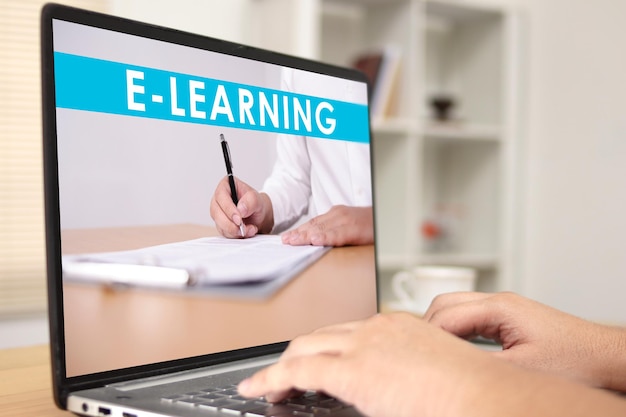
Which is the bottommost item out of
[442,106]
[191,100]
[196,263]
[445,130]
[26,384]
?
[26,384]

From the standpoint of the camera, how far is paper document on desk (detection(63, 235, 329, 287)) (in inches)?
A: 23.5

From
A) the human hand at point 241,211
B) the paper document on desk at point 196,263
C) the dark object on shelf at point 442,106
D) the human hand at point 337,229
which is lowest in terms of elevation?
the paper document on desk at point 196,263

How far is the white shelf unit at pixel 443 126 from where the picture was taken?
2.91m

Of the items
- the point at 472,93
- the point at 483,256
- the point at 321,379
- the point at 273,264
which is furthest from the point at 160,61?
the point at 472,93

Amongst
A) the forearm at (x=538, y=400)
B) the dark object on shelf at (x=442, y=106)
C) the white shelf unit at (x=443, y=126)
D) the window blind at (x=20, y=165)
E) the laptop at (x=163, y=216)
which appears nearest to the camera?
the forearm at (x=538, y=400)

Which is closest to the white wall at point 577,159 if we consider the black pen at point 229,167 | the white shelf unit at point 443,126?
the white shelf unit at point 443,126

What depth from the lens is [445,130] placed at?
9.90ft

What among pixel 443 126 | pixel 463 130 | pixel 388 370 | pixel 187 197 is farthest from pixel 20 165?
pixel 388 370

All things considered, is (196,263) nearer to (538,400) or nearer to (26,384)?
(26,384)

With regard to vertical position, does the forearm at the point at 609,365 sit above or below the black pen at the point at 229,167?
below

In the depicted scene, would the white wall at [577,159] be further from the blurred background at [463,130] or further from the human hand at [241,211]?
the human hand at [241,211]

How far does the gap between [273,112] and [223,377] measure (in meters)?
0.31

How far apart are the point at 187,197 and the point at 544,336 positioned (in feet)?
1.27

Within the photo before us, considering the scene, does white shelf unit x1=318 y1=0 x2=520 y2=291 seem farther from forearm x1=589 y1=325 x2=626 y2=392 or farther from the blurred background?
forearm x1=589 y1=325 x2=626 y2=392
